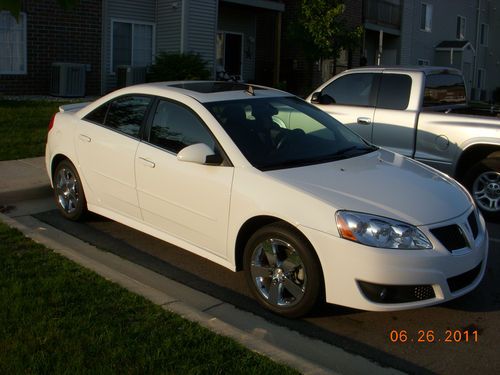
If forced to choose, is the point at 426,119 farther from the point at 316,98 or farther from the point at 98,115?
the point at 98,115

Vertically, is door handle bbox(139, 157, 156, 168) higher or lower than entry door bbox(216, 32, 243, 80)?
lower

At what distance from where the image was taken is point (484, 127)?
717 cm

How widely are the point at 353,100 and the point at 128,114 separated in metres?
3.66

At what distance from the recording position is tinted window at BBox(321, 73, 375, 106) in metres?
8.44

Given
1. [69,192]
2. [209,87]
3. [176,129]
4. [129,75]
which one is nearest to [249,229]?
[176,129]

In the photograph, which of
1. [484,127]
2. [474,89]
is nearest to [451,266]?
[484,127]

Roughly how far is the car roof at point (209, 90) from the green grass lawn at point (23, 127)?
165 inches

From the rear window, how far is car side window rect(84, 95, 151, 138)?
3.90 m

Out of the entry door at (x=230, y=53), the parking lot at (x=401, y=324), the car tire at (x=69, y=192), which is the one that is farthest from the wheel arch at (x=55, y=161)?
the entry door at (x=230, y=53)

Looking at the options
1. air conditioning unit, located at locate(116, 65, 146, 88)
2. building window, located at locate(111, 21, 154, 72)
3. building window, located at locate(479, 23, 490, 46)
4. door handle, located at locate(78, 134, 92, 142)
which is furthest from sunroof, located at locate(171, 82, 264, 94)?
building window, located at locate(479, 23, 490, 46)

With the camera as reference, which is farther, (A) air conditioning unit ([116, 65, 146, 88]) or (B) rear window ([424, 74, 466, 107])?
(A) air conditioning unit ([116, 65, 146, 88])

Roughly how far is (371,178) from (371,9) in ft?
79.5
